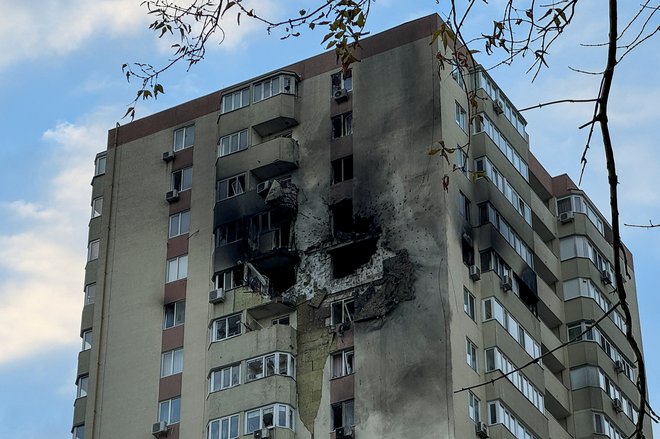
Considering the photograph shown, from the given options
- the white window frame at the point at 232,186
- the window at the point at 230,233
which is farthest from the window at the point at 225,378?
the white window frame at the point at 232,186

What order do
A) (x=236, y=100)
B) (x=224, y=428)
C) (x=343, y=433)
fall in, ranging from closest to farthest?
(x=343, y=433), (x=224, y=428), (x=236, y=100)

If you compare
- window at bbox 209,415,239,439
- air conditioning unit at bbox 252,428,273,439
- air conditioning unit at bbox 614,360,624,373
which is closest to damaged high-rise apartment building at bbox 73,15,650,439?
window at bbox 209,415,239,439

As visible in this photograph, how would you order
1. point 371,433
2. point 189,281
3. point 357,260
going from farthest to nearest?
point 189,281 → point 357,260 → point 371,433

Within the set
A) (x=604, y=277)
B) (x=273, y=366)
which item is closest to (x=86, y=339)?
(x=273, y=366)

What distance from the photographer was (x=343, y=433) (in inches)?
1857

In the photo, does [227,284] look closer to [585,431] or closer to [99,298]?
[99,298]

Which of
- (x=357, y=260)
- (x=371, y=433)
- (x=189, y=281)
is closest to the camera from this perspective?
(x=371, y=433)

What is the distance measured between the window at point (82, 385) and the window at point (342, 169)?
1337 cm

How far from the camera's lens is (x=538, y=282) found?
5744cm

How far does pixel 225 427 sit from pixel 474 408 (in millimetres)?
9231

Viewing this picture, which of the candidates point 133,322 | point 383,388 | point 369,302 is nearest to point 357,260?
point 369,302

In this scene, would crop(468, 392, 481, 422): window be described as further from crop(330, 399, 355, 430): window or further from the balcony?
the balcony

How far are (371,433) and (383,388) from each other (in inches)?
65.0

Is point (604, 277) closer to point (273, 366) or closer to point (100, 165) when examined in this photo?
point (273, 366)
